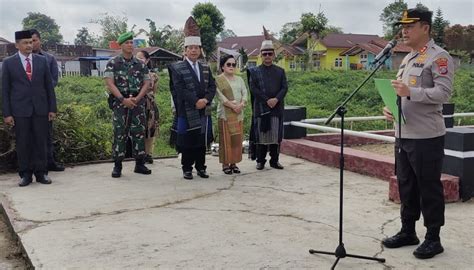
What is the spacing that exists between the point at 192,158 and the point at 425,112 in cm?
320

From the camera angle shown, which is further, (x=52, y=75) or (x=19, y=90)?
(x=52, y=75)

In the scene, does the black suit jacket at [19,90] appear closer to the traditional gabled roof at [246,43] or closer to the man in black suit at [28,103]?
the man in black suit at [28,103]

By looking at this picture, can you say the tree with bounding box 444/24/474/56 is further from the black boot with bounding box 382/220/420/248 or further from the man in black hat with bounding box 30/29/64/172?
the black boot with bounding box 382/220/420/248

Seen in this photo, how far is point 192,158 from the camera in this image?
19.9 ft

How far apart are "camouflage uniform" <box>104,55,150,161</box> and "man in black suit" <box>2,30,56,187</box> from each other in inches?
27.5

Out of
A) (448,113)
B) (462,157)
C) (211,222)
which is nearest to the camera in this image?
(211,222)

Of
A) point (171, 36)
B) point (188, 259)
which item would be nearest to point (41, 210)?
point (188, 259)

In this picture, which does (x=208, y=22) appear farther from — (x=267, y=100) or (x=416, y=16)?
(x=416, y=16)

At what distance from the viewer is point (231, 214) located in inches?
177

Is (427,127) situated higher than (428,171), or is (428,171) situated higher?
(427,127)

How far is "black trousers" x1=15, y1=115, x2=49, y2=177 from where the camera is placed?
5652 mm

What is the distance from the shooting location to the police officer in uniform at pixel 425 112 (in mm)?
3305

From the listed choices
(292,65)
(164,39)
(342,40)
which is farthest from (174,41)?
(342,40)

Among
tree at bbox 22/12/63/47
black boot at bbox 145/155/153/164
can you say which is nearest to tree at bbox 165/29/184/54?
black boot at bbox 145/155/153/164
